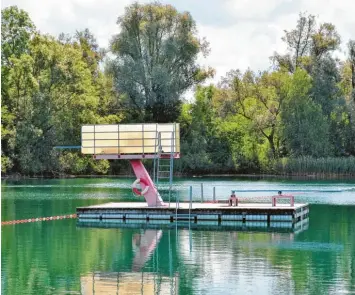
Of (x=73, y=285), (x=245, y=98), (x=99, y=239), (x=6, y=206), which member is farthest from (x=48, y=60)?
(x=73, y=285)

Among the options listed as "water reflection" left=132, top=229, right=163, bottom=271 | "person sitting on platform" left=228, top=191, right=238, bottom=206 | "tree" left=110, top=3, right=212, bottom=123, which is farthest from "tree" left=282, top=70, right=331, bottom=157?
"water reflection" left=132, top=229, right=163, bottom=271

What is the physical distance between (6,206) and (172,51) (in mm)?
37310

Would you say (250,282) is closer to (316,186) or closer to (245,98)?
(316,186)

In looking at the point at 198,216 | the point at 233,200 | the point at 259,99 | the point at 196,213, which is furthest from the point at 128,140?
the point at 259,99

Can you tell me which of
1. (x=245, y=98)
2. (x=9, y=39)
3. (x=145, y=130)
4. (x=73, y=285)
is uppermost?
(x=9, y=39)

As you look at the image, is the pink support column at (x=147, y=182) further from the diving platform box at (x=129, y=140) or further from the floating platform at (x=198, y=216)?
the diving platform box at (x=129, y=140)

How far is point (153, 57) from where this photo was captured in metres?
76.3

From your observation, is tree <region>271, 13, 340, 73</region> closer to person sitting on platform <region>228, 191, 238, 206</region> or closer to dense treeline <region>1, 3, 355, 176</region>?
dense treeline <region>1, 3, 355, 176</region>

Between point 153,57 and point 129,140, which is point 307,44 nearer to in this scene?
point 153,57

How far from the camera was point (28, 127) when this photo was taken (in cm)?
7625

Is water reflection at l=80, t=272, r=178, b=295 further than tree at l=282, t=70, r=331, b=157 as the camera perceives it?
No

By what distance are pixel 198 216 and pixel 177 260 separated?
993 cm

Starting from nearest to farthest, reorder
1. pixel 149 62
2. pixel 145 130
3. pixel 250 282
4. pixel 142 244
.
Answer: pixel 250 282 < pixel 142 244 < pixel 145 130 < pixel 149 62

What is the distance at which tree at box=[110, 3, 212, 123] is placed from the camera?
75500 mm
